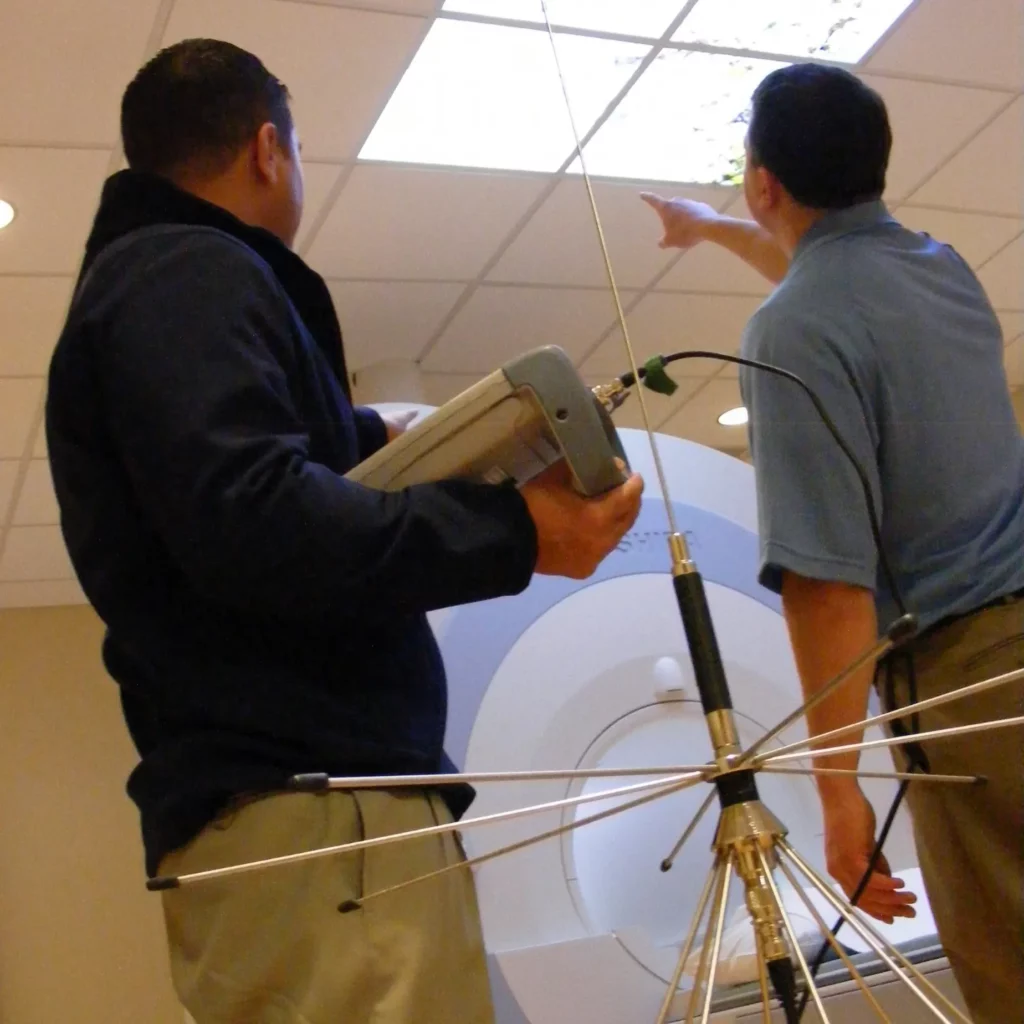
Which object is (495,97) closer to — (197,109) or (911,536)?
(197,109)

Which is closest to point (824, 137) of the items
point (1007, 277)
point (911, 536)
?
point (911, 536)

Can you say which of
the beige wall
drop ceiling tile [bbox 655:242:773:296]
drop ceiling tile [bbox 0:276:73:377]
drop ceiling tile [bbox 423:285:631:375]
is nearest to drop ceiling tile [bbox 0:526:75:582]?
the beige wall

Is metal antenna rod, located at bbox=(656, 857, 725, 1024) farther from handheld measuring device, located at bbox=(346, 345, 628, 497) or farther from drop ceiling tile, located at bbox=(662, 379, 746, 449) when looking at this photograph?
drop ceiling tile, located at bbox=(662, 379, 746, 449)

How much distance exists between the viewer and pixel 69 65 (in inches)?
64.4

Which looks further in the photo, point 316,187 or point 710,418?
point 710,418

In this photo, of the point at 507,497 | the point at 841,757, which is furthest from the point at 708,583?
the point at 507,497

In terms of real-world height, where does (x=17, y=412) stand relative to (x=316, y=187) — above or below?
below

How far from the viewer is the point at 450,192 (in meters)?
2.13

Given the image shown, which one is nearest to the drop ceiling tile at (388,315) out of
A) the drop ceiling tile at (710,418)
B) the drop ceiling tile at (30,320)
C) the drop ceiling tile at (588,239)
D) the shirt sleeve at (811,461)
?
the drop ceiling tile at (588,239)

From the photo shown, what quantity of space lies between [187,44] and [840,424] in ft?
1.87

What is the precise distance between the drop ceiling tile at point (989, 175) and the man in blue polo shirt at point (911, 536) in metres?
1.56

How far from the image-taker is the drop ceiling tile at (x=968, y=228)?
100 inches

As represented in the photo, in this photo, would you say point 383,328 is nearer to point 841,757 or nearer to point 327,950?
point 841,757

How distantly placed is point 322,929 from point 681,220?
885 millimetres
